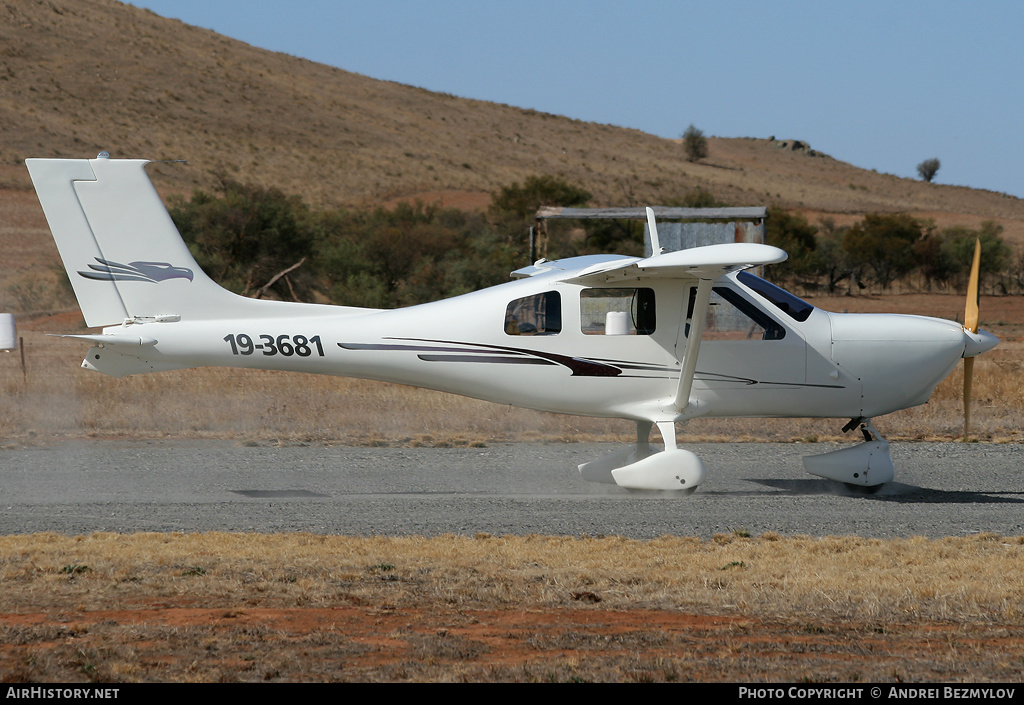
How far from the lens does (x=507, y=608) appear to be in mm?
5812

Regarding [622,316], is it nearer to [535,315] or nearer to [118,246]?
[535,315]

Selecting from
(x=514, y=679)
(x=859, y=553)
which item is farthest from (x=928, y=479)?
(x=514, y=679)

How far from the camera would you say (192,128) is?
69812 millimetres

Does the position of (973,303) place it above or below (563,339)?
above

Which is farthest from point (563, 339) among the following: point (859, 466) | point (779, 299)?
point (859, 466)

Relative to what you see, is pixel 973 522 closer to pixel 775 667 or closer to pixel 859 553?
pixel 859 553

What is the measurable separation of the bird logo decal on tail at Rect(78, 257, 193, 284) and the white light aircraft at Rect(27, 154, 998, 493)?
0.01m

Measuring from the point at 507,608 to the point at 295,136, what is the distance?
7318 centimetres

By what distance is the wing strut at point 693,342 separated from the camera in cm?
937

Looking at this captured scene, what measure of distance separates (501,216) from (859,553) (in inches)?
1699

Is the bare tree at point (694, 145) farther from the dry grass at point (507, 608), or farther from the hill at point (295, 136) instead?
the dry grass at point (507, 608)

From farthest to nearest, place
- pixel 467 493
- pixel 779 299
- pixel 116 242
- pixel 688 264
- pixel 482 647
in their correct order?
pixel 467 493 < pixel 779 299 < pixel 116 242 < pixel 688 264 < pixel 482 647

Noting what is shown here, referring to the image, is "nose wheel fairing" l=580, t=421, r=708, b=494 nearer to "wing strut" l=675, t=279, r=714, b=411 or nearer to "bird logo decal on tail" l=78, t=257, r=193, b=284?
"wing strut" l=675, t=279, r=714, b=411

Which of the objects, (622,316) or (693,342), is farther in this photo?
(622,316)
